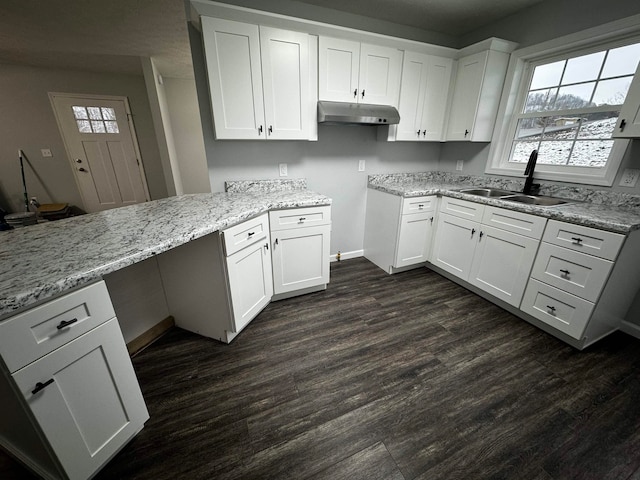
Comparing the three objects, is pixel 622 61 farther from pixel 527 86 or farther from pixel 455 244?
pixel 455 244

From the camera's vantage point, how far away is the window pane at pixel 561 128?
82.0 inches

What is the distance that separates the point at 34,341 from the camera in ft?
2.47

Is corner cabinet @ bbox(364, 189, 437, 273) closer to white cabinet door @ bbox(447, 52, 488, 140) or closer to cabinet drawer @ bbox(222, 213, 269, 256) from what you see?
white cabinet door @ bbox(447, 52, 488, 140)

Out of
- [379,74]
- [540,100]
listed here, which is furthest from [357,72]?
[540,100]

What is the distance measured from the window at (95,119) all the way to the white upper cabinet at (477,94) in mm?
5184

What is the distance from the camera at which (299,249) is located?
2.13m

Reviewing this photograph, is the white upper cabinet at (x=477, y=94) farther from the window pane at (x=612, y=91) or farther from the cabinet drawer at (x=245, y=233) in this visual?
the cabinet drawer at (x=245, y=233)

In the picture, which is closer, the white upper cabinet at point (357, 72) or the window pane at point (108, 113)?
the white upper cabinet at point (357, 72)

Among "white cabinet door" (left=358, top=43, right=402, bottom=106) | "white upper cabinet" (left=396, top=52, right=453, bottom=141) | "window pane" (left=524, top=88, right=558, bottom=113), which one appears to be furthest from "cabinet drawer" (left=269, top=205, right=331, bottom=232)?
"window pane" (left=524, top=88, right=558, bottom=113)

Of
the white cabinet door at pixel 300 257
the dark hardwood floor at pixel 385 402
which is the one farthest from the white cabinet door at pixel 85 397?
the white cabinet door at pixel 300 257

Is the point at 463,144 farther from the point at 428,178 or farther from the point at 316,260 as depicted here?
the point at 316,260

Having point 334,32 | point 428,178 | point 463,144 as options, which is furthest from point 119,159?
point 463,144

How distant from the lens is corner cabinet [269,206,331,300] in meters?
2.00

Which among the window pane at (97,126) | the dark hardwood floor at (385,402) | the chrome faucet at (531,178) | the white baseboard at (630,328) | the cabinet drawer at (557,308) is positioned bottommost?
A: the dark hardwood floor at (385,402)
